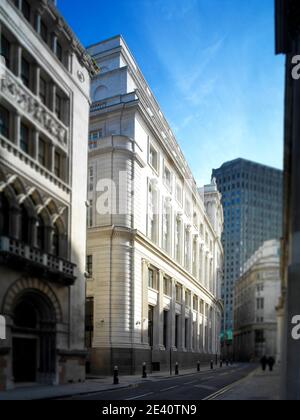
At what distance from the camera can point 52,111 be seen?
1916cm

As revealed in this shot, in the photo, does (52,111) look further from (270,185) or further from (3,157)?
(270,185)

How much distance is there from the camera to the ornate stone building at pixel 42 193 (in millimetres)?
17500

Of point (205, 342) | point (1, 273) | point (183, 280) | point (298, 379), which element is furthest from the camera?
point (205, 342)

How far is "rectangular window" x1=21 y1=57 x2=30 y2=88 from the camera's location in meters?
18.5

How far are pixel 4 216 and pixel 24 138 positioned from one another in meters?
3.22

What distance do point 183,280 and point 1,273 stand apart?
121ft

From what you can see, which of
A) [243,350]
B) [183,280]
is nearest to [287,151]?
[243,350]

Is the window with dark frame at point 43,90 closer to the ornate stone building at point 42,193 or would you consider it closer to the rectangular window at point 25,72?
the ornate stone building at point 42,193

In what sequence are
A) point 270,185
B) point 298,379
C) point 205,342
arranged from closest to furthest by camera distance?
1. point 270,185
2. point 298,379
3. point 205,342

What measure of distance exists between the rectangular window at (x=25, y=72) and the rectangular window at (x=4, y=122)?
88.1 inches

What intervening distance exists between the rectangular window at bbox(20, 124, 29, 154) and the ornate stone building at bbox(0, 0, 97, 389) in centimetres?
4

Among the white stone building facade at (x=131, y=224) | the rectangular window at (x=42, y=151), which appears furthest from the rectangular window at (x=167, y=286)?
the rectangular window at (x=42, y=151)

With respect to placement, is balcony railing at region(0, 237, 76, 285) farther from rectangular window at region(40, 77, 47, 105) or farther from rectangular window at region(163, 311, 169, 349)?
rectangular window at region(163, 311, 169, 349)

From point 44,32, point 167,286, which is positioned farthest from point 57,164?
point 167,286
